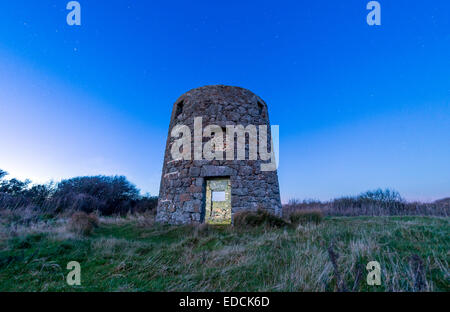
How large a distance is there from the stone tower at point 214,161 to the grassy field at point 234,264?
8.17 feet

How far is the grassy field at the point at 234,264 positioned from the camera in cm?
201

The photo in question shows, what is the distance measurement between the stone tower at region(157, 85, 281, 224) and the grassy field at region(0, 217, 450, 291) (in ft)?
8.17

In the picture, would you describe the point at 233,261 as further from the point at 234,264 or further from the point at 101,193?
the point at 101,193

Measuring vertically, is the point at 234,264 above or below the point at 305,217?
below

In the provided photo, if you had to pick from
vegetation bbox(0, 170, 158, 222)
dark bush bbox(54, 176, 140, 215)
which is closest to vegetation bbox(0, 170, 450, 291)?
vegetation bbox(0, 170, 158, 222)

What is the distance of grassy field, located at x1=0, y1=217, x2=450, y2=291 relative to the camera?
201 cm

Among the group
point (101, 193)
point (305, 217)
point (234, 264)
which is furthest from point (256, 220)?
point (101, 193)

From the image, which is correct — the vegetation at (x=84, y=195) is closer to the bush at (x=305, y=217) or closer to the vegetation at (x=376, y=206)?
the bush at (x=305, y=217)

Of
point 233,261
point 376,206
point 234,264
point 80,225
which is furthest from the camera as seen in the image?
point 376,206

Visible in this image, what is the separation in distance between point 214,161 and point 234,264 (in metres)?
4.48

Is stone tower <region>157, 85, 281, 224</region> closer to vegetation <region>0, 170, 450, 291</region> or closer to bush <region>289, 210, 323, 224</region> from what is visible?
bush <region>289, 210, 323, 224</region>

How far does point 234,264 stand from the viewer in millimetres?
2783
